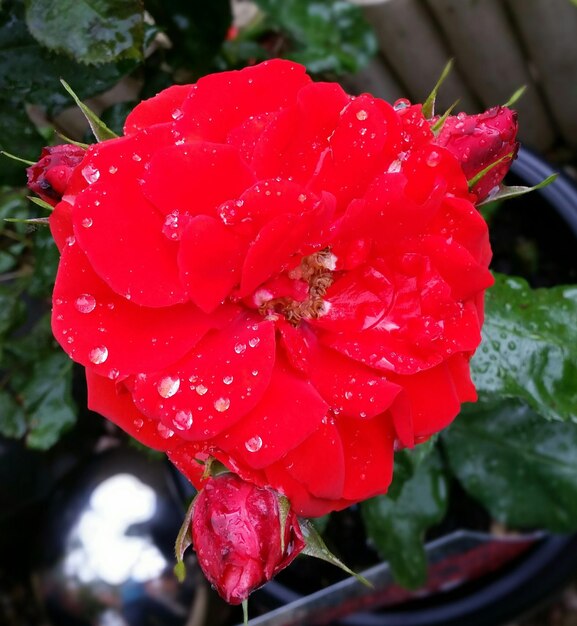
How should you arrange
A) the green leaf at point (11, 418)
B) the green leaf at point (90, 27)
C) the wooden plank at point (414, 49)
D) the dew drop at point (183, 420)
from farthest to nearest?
the wooden plank at point (414, 49) < the green leaf at point (11, 418) < the green leaf at point (90, 27) < the dew drop at point (183, 420)

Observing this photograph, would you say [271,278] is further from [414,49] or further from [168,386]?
[414,49]

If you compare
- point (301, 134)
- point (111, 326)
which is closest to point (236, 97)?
point (301, 134)

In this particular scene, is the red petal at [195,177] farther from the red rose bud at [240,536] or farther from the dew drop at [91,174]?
the red rose bud at [240,536]

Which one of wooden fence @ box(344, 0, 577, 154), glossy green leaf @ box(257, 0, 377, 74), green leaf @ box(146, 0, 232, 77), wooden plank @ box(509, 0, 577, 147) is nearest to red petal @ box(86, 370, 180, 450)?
green leaf @ box(146, 0, 232, 77)

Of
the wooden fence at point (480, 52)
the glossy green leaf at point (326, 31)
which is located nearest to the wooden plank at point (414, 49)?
the wooden fence at point (480, 52)

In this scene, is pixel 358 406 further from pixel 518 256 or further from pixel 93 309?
pixel 518 256

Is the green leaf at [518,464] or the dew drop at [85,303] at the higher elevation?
the dew drop at [85,303]

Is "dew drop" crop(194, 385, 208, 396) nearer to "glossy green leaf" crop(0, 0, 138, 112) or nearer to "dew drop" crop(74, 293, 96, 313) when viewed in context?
"dew drop" crop(74, 293, 96, 313)
